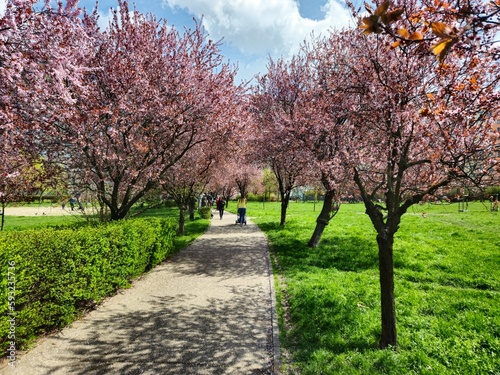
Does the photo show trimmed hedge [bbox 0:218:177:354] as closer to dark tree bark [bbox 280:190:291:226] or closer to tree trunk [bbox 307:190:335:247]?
tree trunk [bbox 307:190:335:247]

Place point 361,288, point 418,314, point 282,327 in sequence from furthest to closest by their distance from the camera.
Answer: point 361,288 → point 418,314 → point 282,327

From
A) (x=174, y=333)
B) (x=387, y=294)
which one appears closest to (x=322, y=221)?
(x=387, y=294)

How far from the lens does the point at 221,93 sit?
9812 mm

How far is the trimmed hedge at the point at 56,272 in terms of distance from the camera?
13.4 feet

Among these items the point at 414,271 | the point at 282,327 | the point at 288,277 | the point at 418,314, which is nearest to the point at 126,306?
the point at 282,327

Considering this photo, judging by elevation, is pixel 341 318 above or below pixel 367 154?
below

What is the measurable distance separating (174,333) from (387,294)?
3.65 m

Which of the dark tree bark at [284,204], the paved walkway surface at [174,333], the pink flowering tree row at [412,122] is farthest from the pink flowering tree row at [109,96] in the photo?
the dark tree bark at [284,204]

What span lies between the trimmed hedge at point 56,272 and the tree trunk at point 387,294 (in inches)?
207

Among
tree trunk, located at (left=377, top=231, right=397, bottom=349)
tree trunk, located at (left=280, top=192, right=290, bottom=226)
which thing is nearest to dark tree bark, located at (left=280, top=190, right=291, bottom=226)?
tree trunk, located at (left=280, top=192, right=290, bottom=226)

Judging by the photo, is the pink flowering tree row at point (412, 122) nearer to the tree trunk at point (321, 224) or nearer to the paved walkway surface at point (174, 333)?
the paved walkway surface at point (174, 333)

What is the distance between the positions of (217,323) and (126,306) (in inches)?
82.4

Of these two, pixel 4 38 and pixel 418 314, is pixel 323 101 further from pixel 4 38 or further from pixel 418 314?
pixel 4 38

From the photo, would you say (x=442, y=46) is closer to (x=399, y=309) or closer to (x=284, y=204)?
(x=399, y=309)
